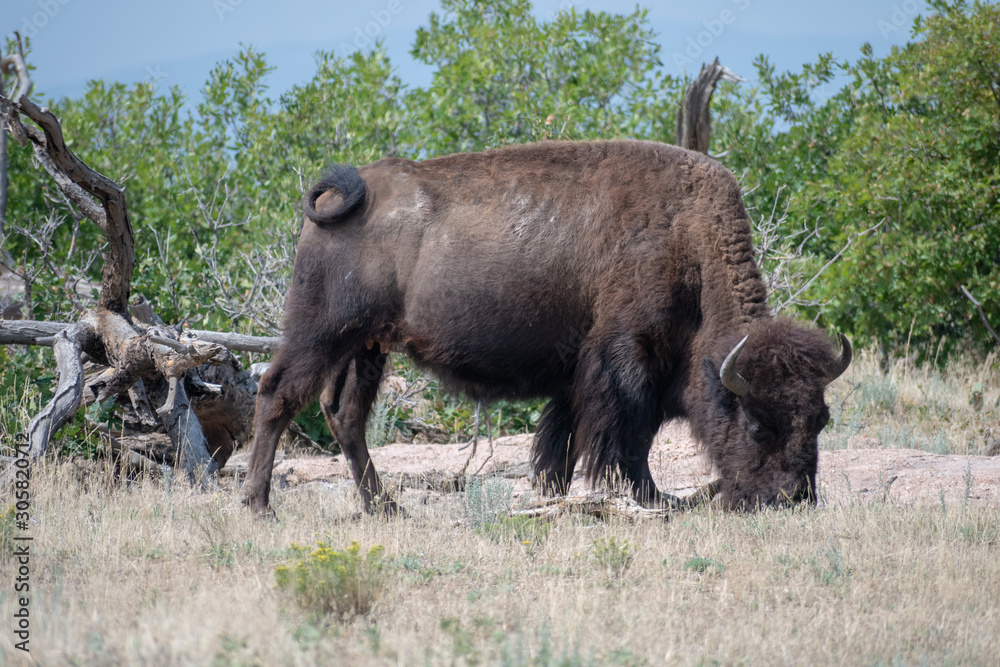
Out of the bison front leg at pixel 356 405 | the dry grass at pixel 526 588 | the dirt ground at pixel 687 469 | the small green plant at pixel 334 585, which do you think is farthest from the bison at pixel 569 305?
the small green plant at pixel 334 585

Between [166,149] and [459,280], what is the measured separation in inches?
429

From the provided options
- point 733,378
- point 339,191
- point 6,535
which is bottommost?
point 6,535

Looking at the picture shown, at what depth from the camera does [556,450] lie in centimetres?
602

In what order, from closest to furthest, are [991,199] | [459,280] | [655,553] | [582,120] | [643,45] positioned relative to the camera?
[655,553] → [459,280] → [991,199] → [582,120] → [643,45]

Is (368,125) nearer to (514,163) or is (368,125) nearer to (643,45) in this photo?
(643,45)

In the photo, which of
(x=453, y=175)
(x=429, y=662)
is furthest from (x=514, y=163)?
(x=429, y=662)

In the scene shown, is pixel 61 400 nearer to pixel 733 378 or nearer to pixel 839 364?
pixel 733 378

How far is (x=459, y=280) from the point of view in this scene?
5.63 m

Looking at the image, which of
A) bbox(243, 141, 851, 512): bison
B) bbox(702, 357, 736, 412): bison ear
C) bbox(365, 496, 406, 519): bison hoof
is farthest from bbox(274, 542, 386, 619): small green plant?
bbox(702, 357, 736, 412): bison ear

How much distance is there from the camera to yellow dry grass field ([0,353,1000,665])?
300cm

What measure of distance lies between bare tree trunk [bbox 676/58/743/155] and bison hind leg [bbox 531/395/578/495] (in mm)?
5804

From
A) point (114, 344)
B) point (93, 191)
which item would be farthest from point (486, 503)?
point (93, 191)

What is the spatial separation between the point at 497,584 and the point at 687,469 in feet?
13.0

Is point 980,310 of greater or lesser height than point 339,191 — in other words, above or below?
above
